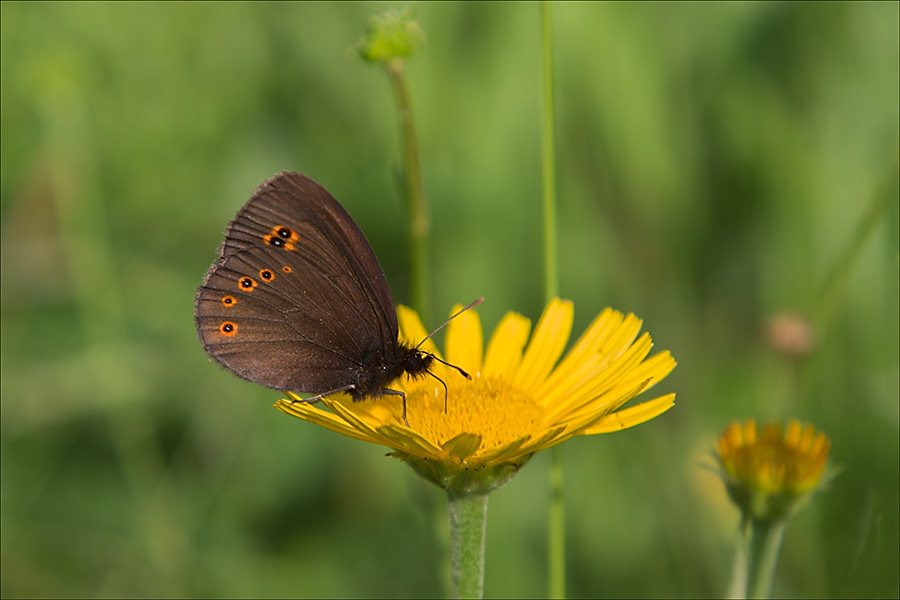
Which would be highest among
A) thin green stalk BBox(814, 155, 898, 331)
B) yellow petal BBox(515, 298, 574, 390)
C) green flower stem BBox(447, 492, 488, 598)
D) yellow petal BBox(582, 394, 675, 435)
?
thin green stalk BBox(814, 155, 898, 331)

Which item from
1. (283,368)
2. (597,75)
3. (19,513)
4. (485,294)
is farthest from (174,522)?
(597,75)

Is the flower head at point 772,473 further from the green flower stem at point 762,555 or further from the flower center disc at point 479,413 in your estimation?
the flower center disc at point 479,413

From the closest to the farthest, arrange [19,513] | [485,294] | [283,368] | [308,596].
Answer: [283,368] < [308,596] < [19,513] < [485,294]

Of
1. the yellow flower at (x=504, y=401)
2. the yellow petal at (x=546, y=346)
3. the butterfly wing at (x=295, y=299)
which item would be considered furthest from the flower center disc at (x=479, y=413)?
the butterfly wing at (x=295, y=299)

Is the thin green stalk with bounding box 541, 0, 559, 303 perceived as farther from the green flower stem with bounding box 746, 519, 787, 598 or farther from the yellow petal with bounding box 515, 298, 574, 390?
the green flower stem with bounding box 746, 519, 787, 598

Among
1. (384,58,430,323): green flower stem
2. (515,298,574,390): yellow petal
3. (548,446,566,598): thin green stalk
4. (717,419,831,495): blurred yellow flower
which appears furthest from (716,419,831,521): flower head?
(384,58,430,323): green flower stem

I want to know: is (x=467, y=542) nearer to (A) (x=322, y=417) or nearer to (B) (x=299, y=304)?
(A) (x=322, y=417)

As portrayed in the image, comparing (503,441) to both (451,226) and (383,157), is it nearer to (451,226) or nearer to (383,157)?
(451,226)
